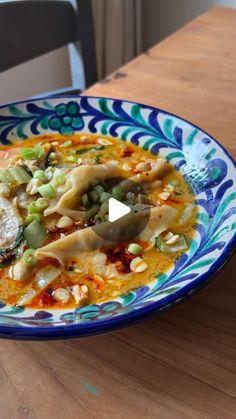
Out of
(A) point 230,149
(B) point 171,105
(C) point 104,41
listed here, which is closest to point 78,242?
(A) point 230,149

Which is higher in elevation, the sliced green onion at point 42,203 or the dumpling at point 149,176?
the dumpling at point 149,176

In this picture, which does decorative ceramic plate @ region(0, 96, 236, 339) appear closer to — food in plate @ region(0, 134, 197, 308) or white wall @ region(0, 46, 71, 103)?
food in plate @ region(0, 134, 197, 308)

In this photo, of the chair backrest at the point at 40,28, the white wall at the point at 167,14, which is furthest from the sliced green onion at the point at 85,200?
the white wall at the point at 167,14

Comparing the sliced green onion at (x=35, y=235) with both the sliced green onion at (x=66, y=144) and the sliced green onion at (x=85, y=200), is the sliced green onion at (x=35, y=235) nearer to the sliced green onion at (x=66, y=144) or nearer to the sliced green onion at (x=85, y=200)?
the sliced green onion at (x=85, y=200)

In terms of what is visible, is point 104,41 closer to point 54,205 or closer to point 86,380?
point 54,205

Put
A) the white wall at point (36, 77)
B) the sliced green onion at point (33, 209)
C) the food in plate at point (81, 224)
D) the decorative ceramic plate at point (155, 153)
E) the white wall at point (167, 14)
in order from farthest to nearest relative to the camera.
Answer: the white wall at point (167, 14) < the white wall at point (36, 77) < the sliced green onion at point (33, 209) < the food in plate at point (81, 224) < the decorative ceramic plate at point (155, 153)

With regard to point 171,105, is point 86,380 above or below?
below
